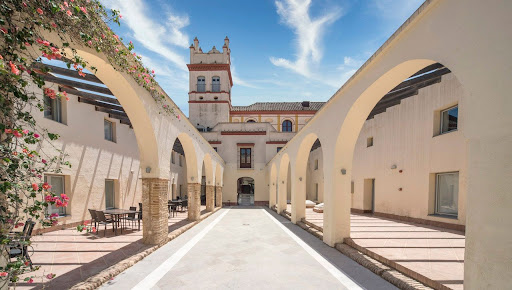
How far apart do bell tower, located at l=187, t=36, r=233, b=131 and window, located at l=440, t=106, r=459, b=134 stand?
19.9 m

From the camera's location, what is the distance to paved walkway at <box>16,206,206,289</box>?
155 inches

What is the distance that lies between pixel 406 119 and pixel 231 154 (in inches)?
588

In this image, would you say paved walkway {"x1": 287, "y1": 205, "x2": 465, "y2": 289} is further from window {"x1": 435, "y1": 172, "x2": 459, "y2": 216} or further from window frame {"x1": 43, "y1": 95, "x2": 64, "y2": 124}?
window frame {"x1": 43, "y1": 95, "x2": 64, "y2": 124}

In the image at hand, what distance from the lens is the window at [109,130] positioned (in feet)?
34.3

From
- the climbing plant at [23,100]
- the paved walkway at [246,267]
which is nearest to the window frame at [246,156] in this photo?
the paved walkway at [246,267]

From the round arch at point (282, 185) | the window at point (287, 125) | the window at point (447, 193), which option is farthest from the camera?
the window at point (287, 125)

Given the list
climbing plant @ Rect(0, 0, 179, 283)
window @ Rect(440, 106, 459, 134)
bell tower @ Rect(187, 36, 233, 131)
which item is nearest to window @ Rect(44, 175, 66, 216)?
climbing plant @ Rect(0, 0, 179, 283)

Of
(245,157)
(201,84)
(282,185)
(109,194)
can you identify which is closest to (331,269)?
(282,185)

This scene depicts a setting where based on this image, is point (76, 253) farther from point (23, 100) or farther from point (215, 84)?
point (215, 84)

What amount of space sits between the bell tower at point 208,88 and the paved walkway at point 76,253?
62.3 feet

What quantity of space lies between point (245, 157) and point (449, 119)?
629 inches

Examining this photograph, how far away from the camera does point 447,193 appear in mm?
8219

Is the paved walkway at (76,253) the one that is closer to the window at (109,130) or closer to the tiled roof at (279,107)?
the window at (109,130)

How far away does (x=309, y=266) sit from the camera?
489cm
